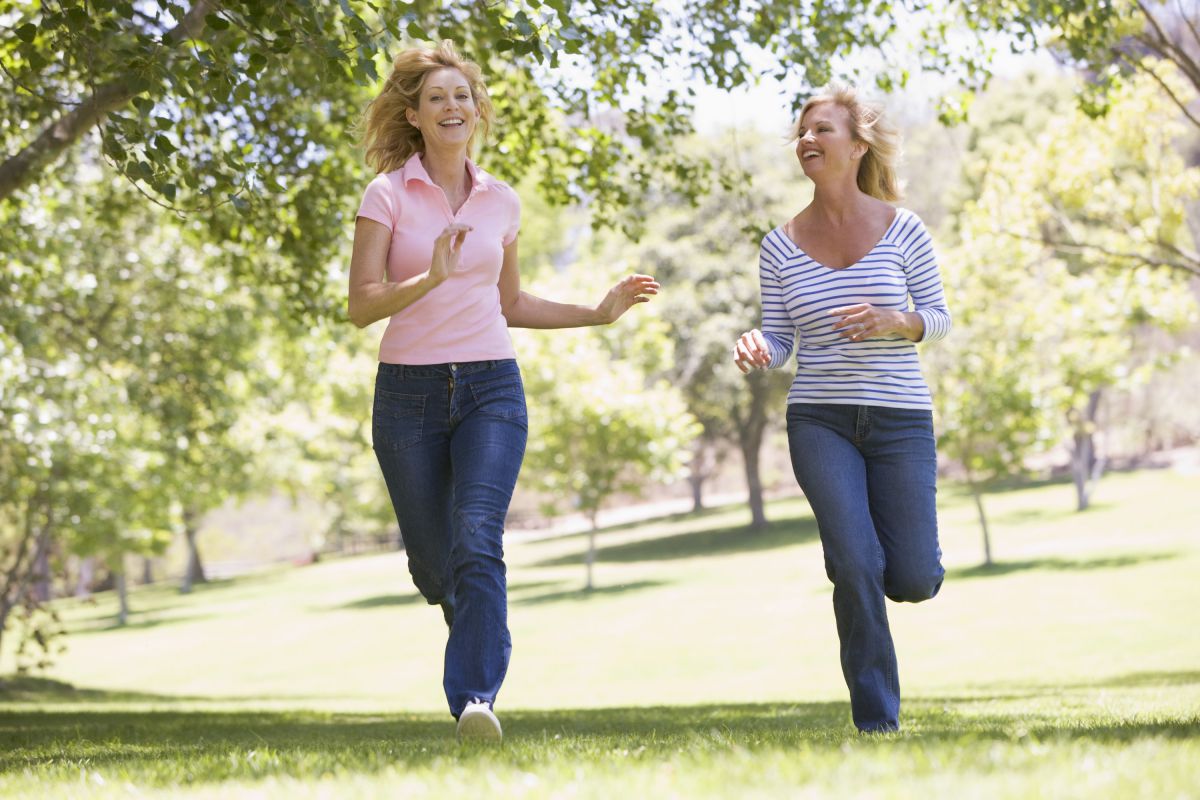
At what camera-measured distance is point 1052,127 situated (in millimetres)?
18375

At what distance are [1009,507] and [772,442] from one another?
2482 cm

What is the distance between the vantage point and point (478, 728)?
4.73m

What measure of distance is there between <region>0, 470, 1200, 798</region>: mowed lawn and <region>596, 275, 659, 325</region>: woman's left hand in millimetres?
1673

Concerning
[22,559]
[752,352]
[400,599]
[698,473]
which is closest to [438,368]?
[752,352]

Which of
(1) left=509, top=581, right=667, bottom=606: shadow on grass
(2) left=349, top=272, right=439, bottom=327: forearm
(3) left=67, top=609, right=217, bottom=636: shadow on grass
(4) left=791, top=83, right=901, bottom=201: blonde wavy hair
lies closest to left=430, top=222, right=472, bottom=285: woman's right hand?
(2) left=349, top=272, right=439, bottom=327: forearm

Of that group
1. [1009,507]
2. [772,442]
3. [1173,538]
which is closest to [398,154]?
[1173,538]

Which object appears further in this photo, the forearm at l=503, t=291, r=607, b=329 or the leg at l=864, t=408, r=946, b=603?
the forearm at l=503, t=291, r=607, b=329

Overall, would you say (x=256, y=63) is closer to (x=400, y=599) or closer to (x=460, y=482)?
(x=460, y=482)

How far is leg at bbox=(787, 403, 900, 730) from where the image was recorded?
524 cm

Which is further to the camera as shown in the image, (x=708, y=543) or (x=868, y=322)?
(x=708, y=543)

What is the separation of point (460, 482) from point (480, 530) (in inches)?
8.1

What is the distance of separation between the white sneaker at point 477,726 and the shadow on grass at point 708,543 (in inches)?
1520

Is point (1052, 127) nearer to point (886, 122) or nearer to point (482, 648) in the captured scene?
point (886, 122)

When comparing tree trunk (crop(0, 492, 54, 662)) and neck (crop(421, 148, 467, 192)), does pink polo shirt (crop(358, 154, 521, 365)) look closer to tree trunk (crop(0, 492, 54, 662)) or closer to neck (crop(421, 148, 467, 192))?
neck (crop(421, 148, 467, 192))
